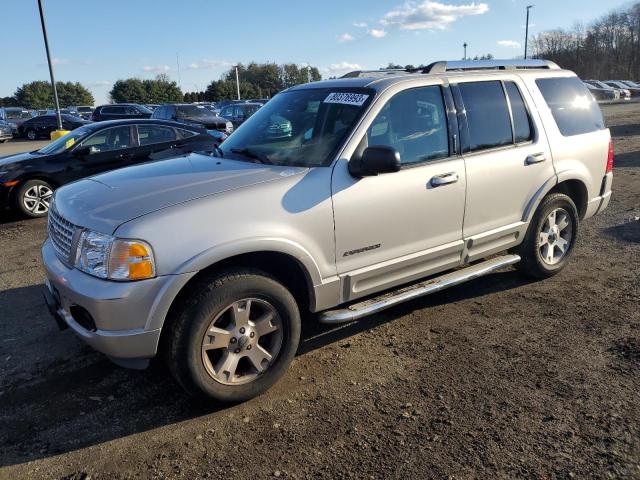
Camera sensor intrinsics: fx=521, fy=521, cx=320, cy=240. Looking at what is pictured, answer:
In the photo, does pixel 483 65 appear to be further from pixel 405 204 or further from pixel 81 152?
pixel 81 152

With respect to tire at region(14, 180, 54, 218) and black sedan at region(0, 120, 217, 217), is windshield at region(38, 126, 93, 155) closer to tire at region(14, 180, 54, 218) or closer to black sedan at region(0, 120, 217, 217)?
black sedan at region(0, 120, 217, 217)

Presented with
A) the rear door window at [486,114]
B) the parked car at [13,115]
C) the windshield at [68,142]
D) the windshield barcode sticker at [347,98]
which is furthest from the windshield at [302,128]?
the parked car at [13,115]

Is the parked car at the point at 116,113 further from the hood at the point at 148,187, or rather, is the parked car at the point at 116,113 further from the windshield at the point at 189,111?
the hood at the point at 148,187

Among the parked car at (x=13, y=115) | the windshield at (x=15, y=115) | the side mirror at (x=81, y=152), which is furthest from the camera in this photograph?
the windshield at (x=15, y=115)

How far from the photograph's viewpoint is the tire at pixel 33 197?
850cm

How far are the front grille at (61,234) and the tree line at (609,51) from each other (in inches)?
3842

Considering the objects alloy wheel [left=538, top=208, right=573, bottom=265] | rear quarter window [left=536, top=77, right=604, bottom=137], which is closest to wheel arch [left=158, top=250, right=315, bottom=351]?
alloy wheel [left=538, top=208, right=573, bottom=265]

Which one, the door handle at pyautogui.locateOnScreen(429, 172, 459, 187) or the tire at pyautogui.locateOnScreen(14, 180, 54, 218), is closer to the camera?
the door handle at pyautogui.locateOnScreen(429, 172, 459, 187)

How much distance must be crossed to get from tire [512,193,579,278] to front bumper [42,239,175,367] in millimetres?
3465

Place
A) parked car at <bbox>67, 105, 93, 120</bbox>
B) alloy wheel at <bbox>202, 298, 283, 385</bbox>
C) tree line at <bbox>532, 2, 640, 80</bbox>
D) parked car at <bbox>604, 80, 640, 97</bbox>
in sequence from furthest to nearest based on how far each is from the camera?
tree line at <bbox>532, 2, 640, 80</bbox>
parked car at <bbox>604, 80, 640, 97</bbox>
parked car at <bbox>67, 105, 93, 120</bbox>
alloy wheel at <bbox>202, 298, 283, 385</bbox>

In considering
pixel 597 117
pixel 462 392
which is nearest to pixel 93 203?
pixel 462 392

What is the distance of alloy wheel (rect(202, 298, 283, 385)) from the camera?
10.2 ft

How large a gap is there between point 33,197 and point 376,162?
7360mm

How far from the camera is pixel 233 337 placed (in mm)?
3166
